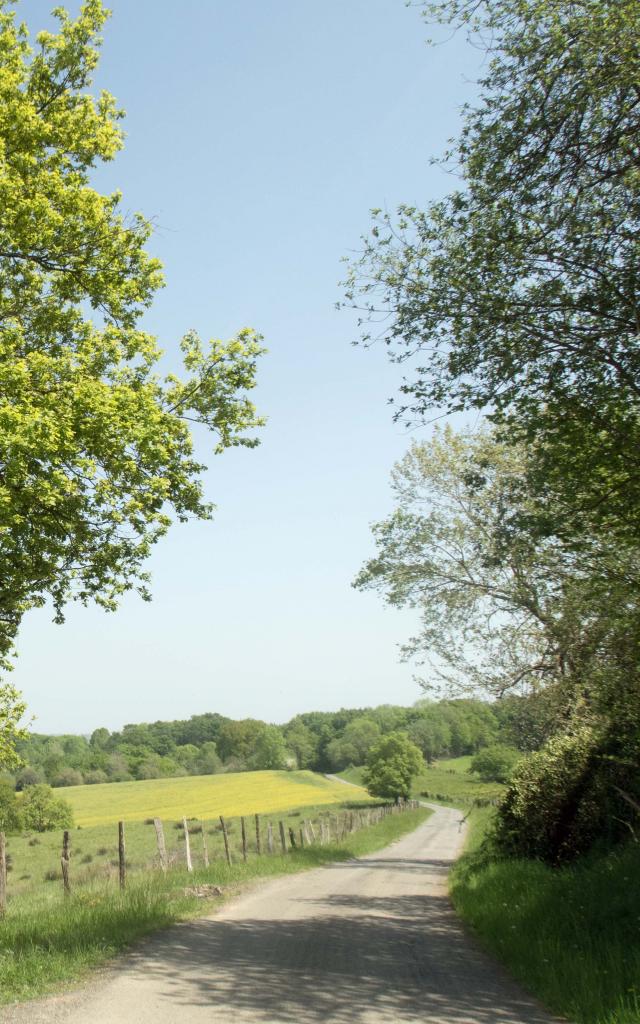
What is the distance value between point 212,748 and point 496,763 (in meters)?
146

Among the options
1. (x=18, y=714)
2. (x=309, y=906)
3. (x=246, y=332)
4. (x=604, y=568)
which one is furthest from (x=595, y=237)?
(x=18, y=714)

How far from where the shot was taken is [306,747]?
177 meters

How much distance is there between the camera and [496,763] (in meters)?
34.1

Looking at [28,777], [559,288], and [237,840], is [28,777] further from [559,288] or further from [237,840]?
[559,288]

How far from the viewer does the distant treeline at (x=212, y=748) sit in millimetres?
138750

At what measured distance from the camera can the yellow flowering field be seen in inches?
3305

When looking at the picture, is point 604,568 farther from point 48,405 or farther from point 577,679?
point 48,405

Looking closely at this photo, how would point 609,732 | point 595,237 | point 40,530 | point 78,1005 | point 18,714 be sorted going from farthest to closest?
point 18,714 → point 609,732 → point 40,530 → point 595,237 → point 78,1005

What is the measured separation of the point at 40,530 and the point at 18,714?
17473 mm

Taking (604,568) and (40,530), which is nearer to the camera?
(604,568)

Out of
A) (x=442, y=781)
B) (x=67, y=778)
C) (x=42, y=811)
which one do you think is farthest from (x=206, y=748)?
(x=42, y=811)

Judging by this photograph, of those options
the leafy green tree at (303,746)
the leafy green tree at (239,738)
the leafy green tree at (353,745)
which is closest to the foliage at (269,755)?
the leafy green tree at (239,738)

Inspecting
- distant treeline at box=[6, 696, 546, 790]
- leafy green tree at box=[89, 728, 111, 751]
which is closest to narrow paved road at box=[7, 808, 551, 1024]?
distant treeline at box=[6, 696, 546, 790]

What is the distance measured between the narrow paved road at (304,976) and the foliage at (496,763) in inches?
206
